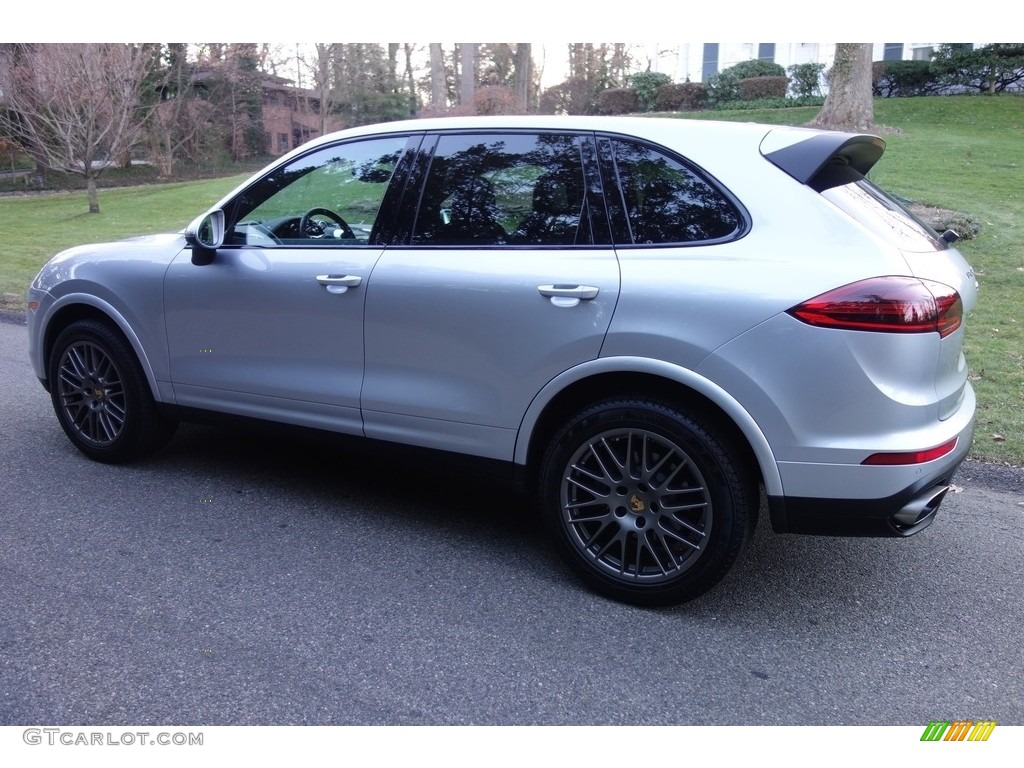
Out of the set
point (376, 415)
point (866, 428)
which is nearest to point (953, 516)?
point (866, 428)

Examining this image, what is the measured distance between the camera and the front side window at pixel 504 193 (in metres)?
3.58

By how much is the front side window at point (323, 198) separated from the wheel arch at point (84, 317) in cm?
81

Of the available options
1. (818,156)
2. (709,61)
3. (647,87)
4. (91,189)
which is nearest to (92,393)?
(818,156)

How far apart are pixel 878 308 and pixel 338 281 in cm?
220

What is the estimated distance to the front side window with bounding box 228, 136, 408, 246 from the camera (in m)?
4.04

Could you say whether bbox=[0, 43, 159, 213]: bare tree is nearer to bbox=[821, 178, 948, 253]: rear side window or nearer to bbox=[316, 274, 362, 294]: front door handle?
bbox=[316, 274, 362, 294]: front door handle

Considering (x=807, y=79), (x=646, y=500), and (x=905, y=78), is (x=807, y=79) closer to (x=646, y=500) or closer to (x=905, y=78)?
(x=905, y=78)

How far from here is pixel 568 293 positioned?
3.38 metres

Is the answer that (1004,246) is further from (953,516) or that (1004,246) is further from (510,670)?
(510,670)

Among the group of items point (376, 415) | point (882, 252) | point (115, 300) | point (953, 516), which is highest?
point (882, 252)

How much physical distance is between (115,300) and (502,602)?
8.79 feet

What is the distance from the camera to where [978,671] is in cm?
304

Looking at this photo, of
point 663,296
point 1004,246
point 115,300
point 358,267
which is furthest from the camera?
point 1004,246
